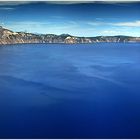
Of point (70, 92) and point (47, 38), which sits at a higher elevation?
point (47, 38)

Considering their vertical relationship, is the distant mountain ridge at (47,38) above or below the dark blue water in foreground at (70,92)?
above

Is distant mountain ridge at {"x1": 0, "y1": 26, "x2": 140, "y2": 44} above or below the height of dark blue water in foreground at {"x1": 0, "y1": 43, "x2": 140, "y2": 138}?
above

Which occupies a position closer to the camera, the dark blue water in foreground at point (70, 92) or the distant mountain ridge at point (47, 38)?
the dark blue water in foreground at point (70, 92)

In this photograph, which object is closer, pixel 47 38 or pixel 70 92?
pixel 70 92

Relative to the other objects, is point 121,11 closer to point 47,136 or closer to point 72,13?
point 72,13

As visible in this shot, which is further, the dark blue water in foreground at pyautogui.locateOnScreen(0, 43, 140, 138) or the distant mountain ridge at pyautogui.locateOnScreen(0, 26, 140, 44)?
the distant mountain ridge at pyautogui.locateOnScreen(0, 26, 140, 44)
